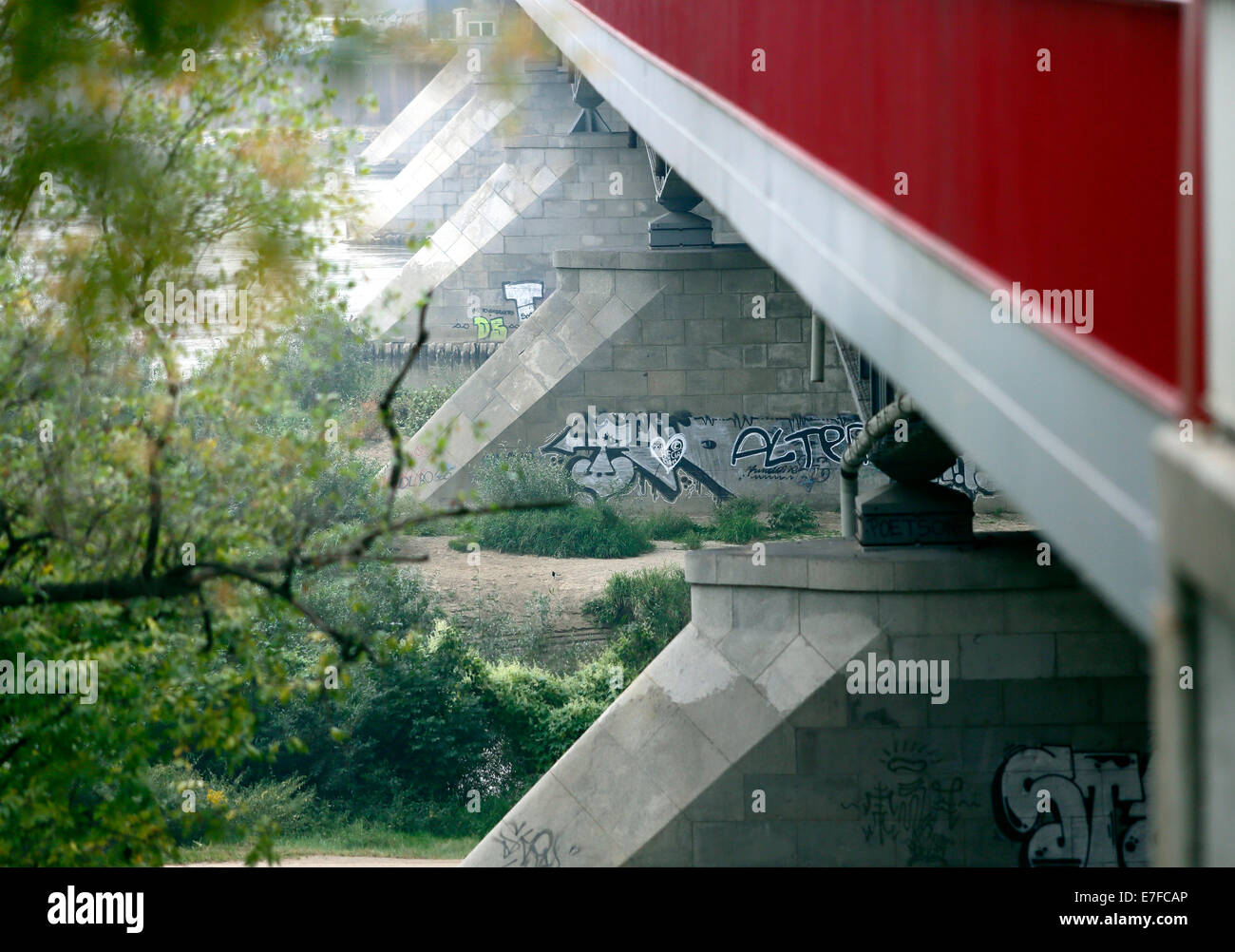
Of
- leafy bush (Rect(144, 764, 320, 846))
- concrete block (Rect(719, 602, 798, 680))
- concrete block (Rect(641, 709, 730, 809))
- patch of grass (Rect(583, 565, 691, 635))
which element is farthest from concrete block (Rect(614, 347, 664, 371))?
concrete block (Rect(641, 709, 730, 809))

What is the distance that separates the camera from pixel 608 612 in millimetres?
21000

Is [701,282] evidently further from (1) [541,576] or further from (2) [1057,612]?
(2) [1057,612]

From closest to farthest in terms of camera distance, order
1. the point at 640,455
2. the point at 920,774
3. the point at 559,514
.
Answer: the point at 920,774 → the point at 559,514 → the point at 640,455

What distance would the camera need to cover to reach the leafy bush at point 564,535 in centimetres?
2434

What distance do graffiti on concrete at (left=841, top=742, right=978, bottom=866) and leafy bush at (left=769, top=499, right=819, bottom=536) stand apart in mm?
12697

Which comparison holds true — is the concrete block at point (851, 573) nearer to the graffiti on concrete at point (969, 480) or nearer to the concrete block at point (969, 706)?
the concrete block at point (969, 706)

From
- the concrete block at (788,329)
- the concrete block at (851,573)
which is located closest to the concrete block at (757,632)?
the concrete block at (851,573)

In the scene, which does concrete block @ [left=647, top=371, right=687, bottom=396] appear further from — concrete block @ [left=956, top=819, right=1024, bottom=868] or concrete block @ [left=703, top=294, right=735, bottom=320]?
concrete block @ [left=956, top=819, right=1024, bottom=868]

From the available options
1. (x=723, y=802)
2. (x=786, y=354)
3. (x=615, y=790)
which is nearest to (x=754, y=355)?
(x=786, y=354)

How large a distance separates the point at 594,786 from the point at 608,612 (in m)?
8.42

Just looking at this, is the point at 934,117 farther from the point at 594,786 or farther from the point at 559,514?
the point at 559,514

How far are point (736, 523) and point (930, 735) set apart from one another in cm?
1311

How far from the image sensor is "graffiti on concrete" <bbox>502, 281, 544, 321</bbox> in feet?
115

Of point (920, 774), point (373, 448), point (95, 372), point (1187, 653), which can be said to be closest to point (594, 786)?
point (920, 774)
